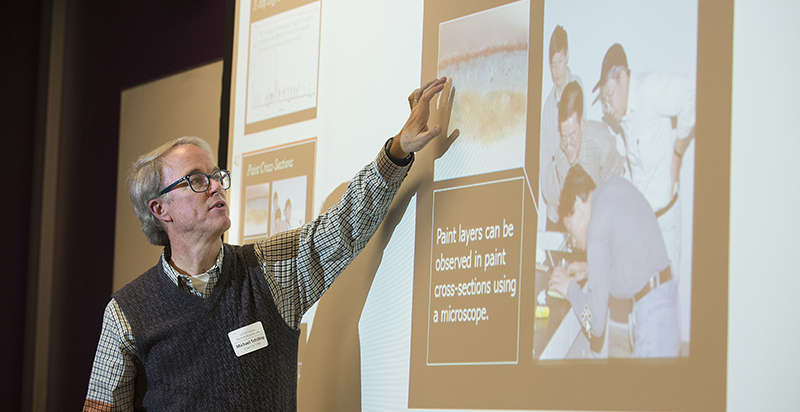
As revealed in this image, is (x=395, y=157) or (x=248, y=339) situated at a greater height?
(x=395, y=157)

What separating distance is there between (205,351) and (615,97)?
1.27 metres

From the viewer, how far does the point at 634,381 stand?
1.77 m

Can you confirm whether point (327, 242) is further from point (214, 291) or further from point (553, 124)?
point (553, 124)

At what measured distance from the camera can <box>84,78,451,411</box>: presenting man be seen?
227 centimetres

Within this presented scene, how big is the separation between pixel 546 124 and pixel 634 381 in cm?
65

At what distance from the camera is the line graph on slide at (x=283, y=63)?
114 inches

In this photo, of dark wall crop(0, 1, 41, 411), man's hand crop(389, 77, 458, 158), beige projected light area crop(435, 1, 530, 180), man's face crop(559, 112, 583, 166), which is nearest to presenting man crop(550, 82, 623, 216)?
man's face crop(559, 112, 583, 166)

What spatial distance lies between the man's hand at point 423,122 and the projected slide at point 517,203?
21 mm

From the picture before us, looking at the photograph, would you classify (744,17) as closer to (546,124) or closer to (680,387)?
(546,124)

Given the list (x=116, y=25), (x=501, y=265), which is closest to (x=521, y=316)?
(x=501, y=265)

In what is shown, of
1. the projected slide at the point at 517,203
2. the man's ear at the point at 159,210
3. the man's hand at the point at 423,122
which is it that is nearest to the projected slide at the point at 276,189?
the projected slide at the point at 517,203

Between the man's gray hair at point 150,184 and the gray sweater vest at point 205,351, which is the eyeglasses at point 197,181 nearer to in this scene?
the man's gray hair at point 150,184

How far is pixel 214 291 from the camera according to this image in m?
2.35

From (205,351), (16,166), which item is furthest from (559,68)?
(16,166)
